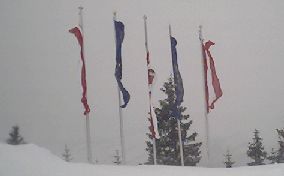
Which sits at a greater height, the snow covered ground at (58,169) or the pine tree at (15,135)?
the pine tree at (15,135)

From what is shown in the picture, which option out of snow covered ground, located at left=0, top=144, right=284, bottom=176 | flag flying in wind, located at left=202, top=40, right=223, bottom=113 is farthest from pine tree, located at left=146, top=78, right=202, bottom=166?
snow covered ground, located at left=0, top=144, right=284, bottom=176

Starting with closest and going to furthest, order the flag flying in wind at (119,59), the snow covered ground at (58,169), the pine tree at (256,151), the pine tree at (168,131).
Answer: the snow covered ground at (58,169) < the flag flying in wind at (119,59) < the pine tree at (168,131) < the pine tree at (256,151)

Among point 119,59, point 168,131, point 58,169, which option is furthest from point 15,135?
point 58,169

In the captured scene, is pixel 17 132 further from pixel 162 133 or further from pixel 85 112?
pixel 85 112

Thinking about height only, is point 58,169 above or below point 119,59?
below

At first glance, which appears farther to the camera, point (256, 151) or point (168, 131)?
point (256, 151)

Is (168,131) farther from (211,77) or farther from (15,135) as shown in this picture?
(15,135)

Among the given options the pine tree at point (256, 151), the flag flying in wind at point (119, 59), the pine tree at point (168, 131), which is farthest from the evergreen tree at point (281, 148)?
the flag flying in wind at point (119, 59)

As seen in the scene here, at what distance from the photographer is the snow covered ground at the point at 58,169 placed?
49.9 ft

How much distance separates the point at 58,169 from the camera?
643 inches

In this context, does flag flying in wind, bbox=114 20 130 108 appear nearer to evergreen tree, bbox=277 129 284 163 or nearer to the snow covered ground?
the snow covered ground

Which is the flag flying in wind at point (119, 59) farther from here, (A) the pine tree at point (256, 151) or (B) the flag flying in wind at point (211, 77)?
(A) the pine tree at point (256, 151)

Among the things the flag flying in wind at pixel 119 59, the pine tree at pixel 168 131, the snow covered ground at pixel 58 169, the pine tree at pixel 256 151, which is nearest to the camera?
the snow covered ground at pixel 58 169

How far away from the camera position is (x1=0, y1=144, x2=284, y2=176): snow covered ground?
1520cm
